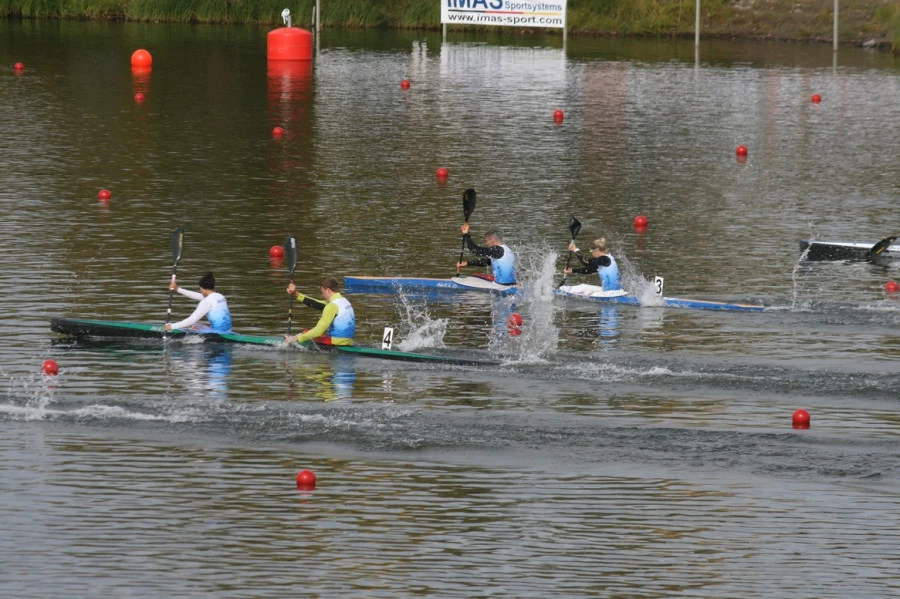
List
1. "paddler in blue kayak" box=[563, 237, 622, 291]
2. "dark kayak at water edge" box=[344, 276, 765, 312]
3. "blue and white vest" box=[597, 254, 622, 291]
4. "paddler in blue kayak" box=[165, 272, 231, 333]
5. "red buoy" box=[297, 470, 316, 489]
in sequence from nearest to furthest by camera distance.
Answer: "red buoy" box=[297, 470, 316, 489]
"paddler in blue kayak" box=[165, 272, 231, 333]
"paddler in blue kayak" box=[563, 237, 622, 291]
"blue and white vest" box=[597, 254, 622, 291]
"dark kayak at water edge" box=[344, 276, 765, 312]

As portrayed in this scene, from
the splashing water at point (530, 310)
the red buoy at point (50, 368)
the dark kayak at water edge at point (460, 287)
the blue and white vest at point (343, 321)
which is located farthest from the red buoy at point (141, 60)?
the red buoy at point (50, 368)

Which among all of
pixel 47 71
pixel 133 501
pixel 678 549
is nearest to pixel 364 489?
pixel 133 501

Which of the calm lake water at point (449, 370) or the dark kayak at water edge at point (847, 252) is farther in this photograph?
the dark kayak at water edge at point (847, 252)

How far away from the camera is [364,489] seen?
14.8 m

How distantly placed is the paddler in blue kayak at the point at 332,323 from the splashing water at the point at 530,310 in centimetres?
214

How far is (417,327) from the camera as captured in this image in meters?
22.2

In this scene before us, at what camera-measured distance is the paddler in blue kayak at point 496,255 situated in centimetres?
2392

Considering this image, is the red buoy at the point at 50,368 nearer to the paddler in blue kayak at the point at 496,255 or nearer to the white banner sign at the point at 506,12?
the paddler in blue kayak at the point at 496,255

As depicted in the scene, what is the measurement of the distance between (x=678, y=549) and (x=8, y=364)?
32.1 feet

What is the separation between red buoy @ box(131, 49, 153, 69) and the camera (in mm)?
50894

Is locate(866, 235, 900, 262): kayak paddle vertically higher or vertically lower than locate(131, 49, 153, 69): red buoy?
→ lower

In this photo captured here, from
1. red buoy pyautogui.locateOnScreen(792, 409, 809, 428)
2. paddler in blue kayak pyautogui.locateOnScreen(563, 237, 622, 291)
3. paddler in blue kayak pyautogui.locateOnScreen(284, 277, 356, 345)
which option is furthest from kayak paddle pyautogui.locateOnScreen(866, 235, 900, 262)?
paddler in blue kayak pyautogui.locateOnScreen(284, 277, 356, 345)

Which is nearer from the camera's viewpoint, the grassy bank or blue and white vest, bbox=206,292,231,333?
blue and white vest, bbox=206,292,231,333

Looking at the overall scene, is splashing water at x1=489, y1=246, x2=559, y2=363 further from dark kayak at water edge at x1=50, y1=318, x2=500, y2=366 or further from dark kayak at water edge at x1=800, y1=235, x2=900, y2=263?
dark kayak at water edge at x1=800, y1=235, x2=900, y2=263
